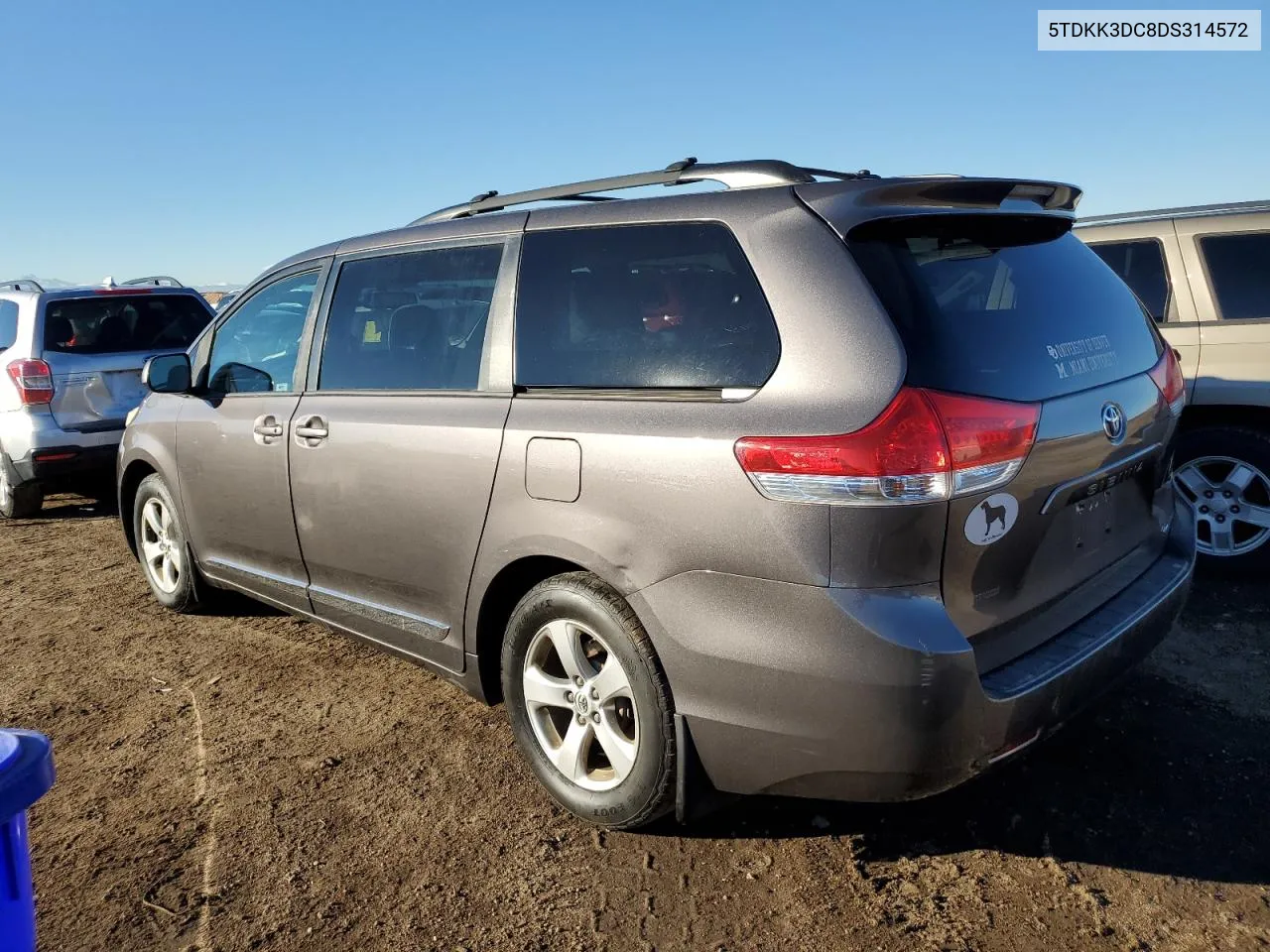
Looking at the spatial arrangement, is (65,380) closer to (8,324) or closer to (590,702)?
(8,324)

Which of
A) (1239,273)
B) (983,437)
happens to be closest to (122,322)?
(983,437)

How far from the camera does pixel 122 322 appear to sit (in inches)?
283

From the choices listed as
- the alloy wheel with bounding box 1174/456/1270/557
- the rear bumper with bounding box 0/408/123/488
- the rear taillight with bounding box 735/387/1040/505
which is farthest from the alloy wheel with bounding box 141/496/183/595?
the alloy wheel with bounding box 1174/456/1270/557

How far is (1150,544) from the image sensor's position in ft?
9.57

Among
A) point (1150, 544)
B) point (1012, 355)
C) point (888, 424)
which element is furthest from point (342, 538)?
point (1150, 544)

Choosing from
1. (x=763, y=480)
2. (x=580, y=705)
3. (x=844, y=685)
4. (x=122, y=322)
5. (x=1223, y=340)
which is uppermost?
(x=122, y=322)

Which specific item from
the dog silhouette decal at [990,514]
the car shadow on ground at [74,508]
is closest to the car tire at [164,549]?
the car shadow on ground at [74,508]

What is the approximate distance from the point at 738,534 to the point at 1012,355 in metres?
0.82

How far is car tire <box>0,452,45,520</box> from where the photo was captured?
693 cm

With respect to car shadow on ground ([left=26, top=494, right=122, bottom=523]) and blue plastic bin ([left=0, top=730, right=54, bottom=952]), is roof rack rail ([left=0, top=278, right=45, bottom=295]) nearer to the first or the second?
car shadow on ground ([left=26, top=494, right=122, bottom=523])

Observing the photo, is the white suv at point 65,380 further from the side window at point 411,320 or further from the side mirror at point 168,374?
the side window at point 411,320

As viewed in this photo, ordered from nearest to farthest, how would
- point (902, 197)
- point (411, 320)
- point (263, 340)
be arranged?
point (902, 197), point (411, 320), point (263, 340)

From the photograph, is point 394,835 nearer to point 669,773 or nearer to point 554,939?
point 554,939

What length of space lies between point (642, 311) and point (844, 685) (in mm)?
1161
